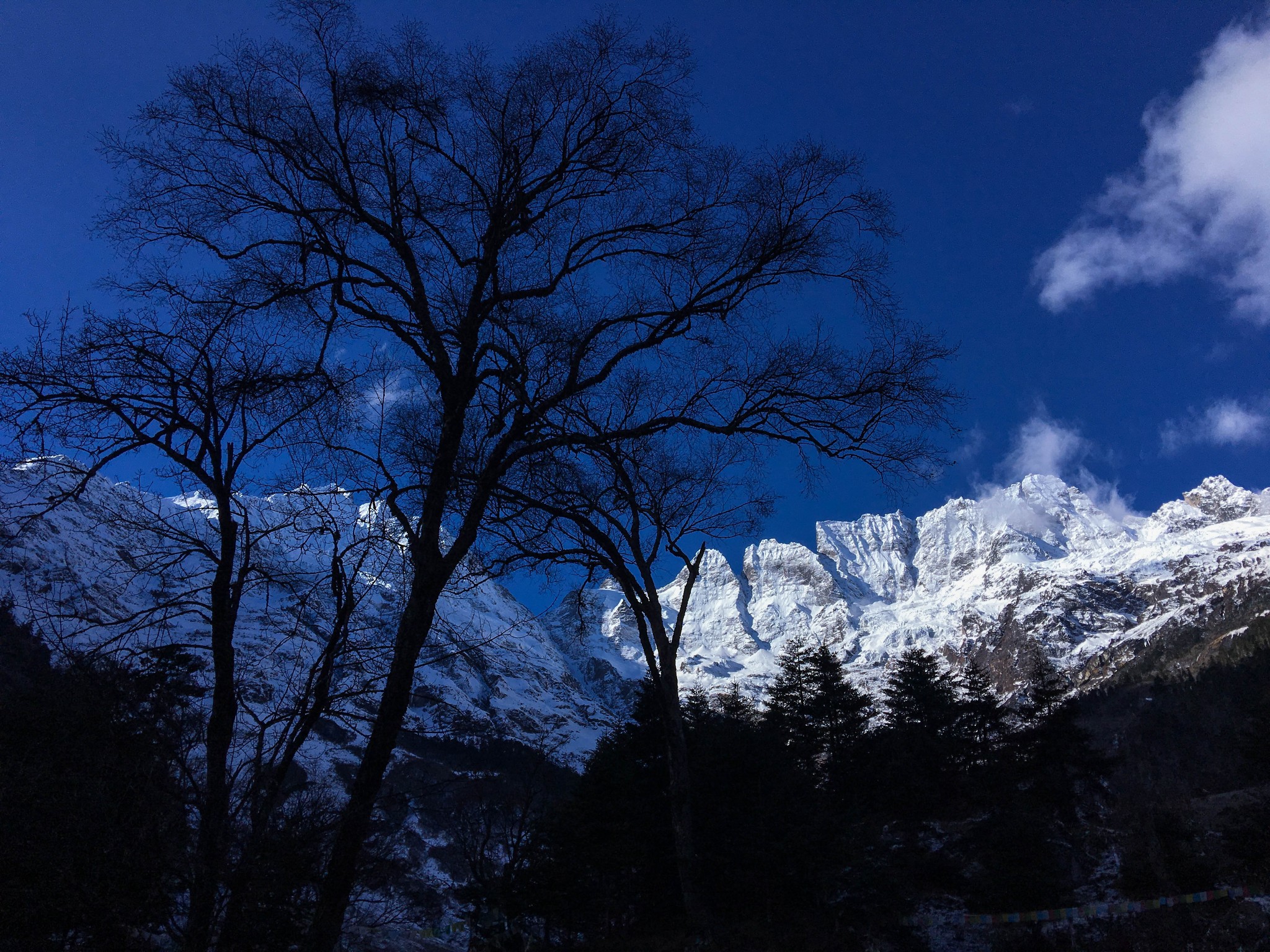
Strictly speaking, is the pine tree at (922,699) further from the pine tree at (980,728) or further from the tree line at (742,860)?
the tree line at (742,860)

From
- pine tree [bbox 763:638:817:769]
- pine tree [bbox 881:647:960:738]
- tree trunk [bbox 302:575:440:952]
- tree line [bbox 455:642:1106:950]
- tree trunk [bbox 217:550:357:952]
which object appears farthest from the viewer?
pine tree [bbox 881:647:960:738]

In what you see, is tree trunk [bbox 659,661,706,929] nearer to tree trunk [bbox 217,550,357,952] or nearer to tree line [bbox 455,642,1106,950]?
tree line [bbox 455,642,1106,950]

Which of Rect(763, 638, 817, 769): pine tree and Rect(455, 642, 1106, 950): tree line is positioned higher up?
Rect(763, 638, 817, 769): pine tree

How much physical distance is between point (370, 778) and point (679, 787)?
5.45 meters

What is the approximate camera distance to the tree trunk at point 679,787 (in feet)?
27.6

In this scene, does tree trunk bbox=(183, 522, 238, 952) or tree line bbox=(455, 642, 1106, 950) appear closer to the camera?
tree trunk bbox=(183, 522, 238, 952)

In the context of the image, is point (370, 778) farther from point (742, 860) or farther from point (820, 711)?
point (820, 711)

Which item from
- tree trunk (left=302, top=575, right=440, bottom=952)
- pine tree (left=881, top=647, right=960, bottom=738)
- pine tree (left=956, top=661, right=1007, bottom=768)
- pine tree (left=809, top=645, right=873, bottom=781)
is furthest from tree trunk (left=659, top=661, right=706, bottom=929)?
pine tree (left=956, top=661, right=1007, bottom=768)

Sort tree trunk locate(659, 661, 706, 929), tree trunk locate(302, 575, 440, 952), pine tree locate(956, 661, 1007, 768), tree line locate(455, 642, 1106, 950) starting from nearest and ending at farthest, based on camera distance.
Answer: tree trunk locate(302, 575, 440, 952) < tree trunk locate(659, 661, 706, 929) < tree line locate(455, 642, 1106, 950) < pine tree locate(956, 661, 1007, 768)

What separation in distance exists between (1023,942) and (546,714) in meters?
162

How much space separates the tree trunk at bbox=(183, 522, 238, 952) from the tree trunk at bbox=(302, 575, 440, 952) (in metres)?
0.45

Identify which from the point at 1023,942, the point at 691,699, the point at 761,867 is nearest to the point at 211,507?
the point at 761,867

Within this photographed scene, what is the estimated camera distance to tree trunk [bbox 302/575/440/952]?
3.52 meters

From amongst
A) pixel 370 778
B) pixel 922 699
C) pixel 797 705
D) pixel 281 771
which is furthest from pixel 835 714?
pixel 281 771
